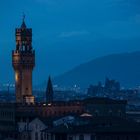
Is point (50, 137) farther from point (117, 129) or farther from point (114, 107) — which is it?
point (114, 107)

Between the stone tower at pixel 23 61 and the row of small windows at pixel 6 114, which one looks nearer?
the row of small windows at pixel 6 114

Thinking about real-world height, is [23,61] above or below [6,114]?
above

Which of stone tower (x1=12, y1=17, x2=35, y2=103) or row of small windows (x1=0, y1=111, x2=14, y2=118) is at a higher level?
stone tower (x1=12, y1=17, x2=35, y2=103)

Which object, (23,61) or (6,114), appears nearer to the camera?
(6,114)

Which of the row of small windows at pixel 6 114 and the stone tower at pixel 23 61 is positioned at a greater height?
the stone tower at pixel 23 61

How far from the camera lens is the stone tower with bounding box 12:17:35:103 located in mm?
134500

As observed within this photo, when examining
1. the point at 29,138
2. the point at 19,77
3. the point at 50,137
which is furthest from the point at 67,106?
the point at 50,137

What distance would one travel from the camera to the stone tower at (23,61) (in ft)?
441

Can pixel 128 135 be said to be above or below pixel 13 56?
below

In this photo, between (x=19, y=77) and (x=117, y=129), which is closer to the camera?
(x=117, y=129)

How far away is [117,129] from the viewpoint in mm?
64875

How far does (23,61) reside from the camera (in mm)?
138500

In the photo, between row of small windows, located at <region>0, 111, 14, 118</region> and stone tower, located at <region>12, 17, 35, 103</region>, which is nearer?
row of small windows, located at <region>0, 111, 14, 118</region>

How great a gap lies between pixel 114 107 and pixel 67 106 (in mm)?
5134
